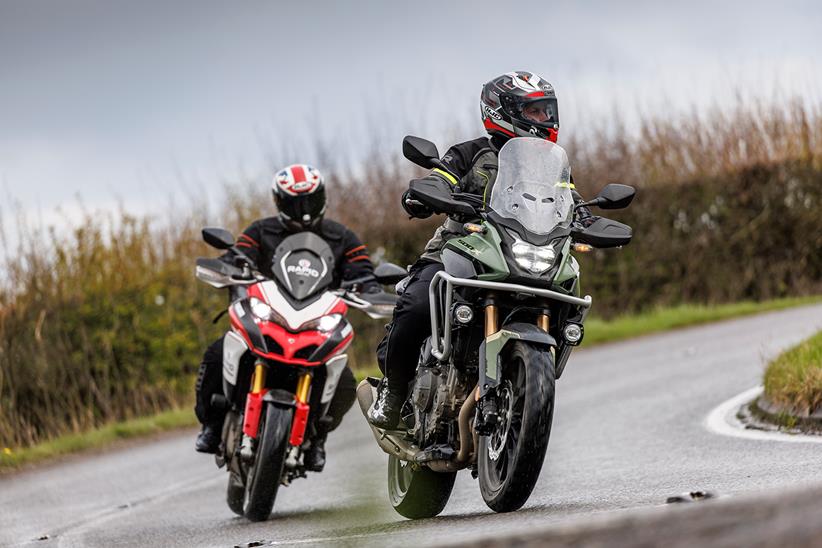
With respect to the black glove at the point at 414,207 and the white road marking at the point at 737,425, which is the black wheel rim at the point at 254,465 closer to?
the black glove at the point at 414,207

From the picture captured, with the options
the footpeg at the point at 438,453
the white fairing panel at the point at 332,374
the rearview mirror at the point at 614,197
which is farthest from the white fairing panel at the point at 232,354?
the rearview mirror at the point at 614,197

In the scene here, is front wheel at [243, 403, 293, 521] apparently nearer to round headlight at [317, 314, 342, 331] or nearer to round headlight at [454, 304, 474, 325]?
round headlight at [317, 314, 342, 331]

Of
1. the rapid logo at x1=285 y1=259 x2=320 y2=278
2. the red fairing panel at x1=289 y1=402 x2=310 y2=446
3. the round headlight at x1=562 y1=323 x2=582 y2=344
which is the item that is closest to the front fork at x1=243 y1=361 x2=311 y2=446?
the red fairing panel at x1=289 y1=402 x2=310 y2=446

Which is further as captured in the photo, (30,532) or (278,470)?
(30,532)

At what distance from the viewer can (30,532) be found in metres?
9.73

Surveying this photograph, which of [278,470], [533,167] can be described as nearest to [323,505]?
→ [278,470]

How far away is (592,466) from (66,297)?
10090mm

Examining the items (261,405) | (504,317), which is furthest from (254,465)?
(504,317)

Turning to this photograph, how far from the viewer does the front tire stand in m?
7.38

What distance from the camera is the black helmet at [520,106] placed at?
A: 23.1 feet

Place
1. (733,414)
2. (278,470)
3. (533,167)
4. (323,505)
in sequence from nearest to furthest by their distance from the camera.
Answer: (533,167), (278,470), (323,505), (733,414)

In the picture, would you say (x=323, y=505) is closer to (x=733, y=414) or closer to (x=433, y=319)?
(x=433, y=319)

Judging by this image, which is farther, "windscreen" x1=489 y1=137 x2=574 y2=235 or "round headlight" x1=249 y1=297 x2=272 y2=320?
"round headlight" x1=249 y1=297 x2=272 y2=320

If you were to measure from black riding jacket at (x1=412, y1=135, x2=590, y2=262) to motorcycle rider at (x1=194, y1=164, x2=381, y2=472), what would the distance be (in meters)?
2.07
